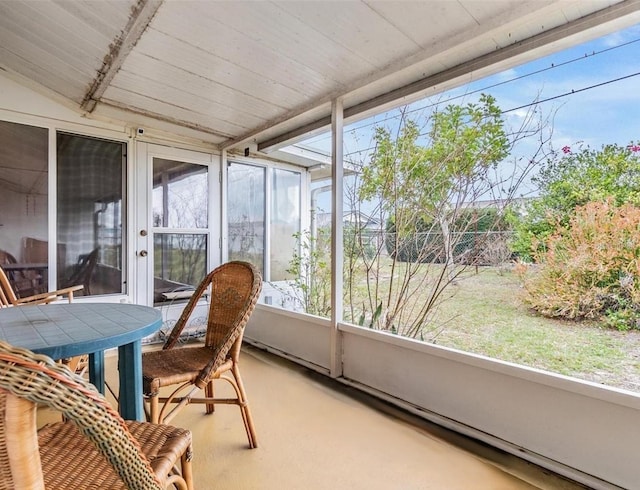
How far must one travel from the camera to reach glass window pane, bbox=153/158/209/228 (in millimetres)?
3576

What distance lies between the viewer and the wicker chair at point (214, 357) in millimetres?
1617

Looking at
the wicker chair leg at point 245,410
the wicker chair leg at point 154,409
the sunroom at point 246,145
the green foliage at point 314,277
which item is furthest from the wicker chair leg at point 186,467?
the green foliage at point 314,277

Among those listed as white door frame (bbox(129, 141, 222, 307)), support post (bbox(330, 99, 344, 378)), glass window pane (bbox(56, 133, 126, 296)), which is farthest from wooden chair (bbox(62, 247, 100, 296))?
support post (bbox(330, 99, 344, 378))

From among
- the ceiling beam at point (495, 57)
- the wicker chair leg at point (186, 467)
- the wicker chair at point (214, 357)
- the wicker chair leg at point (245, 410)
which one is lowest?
the wicker chair leg at point (245, 410)

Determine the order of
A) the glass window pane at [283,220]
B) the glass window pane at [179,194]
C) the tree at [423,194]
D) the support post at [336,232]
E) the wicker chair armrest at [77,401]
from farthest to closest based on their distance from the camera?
1. the glass window pane at [283,220]
2. the glass window pane at [179,194]
3. the support post at [336,232]
4. the tree at [423,194]
5. the wicker chair armrest at [77,401]

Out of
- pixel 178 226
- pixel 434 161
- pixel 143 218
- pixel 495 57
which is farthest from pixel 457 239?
pixel 143 218

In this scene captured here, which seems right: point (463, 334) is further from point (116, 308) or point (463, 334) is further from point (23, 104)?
point (23, 104)

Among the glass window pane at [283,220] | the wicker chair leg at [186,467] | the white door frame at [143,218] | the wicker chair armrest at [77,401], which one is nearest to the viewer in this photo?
the wicker chair armrest at [77,401]

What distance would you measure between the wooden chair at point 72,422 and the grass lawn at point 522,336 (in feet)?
6.27

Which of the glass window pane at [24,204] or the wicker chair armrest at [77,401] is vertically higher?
the glass window pane at [24,204]

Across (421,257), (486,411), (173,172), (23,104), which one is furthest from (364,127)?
(23,104)

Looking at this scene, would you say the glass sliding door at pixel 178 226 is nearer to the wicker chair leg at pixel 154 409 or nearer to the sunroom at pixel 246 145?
the sunroom at pixel 246 145

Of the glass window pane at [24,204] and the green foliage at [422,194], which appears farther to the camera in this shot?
the glass window pane at [24,204]

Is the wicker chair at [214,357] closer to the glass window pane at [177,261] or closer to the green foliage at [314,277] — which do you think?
the green foliage at [314,277]
